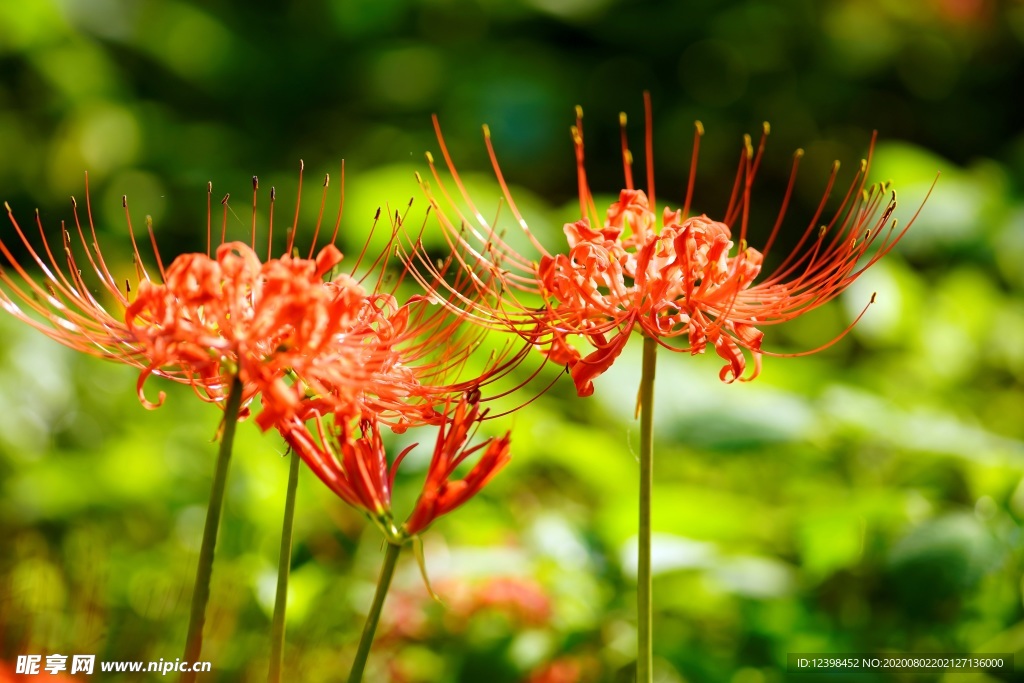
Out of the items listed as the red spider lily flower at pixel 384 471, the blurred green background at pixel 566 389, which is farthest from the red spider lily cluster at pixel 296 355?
the blurred green background at pixel 566 389

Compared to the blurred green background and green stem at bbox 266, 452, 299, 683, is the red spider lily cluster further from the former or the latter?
the blurred green background

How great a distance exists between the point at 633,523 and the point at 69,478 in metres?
1.00

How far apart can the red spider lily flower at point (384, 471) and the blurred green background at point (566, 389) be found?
0.77 feet

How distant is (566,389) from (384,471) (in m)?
1.50

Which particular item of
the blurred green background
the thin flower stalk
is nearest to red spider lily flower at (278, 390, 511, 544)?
the thin flower stalk

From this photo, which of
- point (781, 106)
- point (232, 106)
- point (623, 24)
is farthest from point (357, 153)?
point (781, 106)

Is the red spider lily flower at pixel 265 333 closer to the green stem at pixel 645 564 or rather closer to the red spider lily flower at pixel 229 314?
the red spider lily flower at pixel 229 314

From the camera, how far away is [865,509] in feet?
4.10

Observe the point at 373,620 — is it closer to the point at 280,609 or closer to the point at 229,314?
the point at 280,609

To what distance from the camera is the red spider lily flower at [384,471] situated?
2.23 ft

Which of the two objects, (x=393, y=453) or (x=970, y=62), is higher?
(x=970, y=62)

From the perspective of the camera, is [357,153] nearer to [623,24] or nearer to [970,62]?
[623,24]

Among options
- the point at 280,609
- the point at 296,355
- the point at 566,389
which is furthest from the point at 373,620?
the point at 566,389

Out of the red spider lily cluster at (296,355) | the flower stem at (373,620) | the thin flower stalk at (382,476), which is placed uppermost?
the red spider lily cluster at (296,355)
